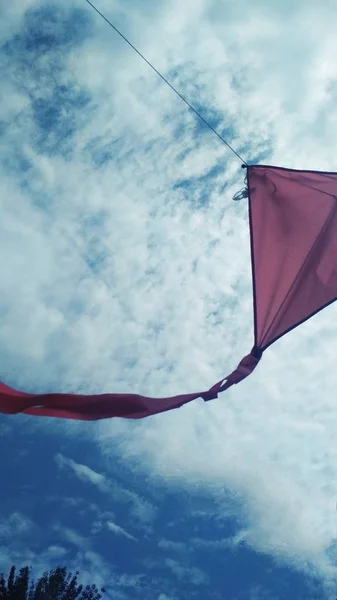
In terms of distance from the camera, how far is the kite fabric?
13.0 feet

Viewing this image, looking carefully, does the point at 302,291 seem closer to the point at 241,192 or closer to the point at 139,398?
the point at 241,192

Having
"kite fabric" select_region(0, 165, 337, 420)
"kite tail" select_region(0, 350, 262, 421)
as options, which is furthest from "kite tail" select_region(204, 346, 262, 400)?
"kite tail" select_region(0, 350, 262, 421)

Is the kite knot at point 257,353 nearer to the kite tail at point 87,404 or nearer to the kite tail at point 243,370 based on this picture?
the kite tail at point 243,370

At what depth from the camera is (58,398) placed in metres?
3.97

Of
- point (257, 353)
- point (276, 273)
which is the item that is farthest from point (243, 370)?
point (276, 273)

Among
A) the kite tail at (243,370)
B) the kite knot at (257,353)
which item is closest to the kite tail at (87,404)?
the kite tail at (243,370)

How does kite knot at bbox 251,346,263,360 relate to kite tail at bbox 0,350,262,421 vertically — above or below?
above

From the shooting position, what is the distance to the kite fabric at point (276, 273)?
3.96m

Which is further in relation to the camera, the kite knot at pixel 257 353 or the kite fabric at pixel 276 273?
the kite knot at pixel 257 353

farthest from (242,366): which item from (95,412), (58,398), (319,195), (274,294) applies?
(319,195)

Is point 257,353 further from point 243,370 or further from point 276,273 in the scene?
point 276,273

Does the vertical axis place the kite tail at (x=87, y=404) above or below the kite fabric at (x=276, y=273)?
below

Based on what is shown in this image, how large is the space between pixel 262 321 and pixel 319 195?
5.96 ft

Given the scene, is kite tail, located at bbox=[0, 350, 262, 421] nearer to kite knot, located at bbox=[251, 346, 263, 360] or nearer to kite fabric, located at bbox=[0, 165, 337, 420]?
kite fabric, located at bbox=[0, 165, 337, 420]
